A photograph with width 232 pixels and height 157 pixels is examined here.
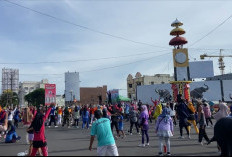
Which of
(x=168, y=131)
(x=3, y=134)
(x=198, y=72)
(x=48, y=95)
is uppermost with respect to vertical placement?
(x=198, y=72)

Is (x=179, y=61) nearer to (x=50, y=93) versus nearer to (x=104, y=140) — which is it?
(x=50, y=93)

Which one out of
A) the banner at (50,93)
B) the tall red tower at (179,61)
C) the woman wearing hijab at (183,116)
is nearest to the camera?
the woman wearing hijab at (183,116)

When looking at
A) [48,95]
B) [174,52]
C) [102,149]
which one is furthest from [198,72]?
[102,149]

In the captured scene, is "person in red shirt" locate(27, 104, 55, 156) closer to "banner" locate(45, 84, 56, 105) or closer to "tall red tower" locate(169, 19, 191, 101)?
"banner" locate(45, 84, 56, 105)

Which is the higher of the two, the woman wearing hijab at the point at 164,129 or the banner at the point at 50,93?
the banner at the point at 50,93

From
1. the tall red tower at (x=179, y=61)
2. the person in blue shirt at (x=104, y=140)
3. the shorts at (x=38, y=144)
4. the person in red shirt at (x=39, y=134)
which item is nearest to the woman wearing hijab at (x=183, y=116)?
the person in blue shirt at (x=104, y=140)

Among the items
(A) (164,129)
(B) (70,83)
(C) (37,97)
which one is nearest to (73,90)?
(B) (70,83)

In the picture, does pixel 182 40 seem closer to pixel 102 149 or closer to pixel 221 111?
pixel 221 111

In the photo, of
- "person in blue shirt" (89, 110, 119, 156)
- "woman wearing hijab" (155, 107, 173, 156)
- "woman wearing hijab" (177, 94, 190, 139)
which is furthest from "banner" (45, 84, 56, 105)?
"person in blue shirt" (89, 110, 119, 156)

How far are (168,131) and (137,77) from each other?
7586 cm

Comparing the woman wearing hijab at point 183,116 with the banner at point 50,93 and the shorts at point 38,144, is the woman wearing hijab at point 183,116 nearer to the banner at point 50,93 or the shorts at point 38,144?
the shorts at point 38,144

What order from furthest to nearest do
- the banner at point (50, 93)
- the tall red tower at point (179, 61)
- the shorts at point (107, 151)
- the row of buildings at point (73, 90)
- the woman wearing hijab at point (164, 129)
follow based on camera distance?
the row of buildings at point (73, 90), the tall red tower at point (179, 61), the banner at point (50, 93), the woman wearing hijab at point (164, 129), the shorts at point (107, 151)

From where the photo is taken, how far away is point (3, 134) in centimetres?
1455

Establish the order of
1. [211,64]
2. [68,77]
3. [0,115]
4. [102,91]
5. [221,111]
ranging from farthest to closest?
[102,91]
[68,77]
[211,64]
[0,115]
[221,111]
